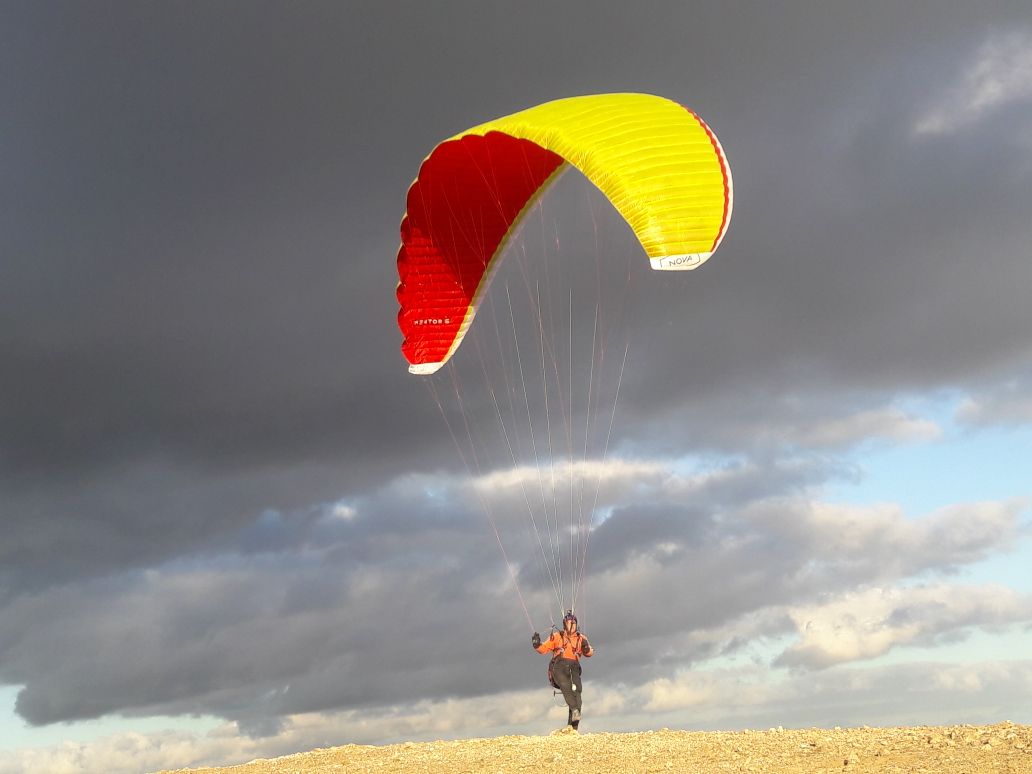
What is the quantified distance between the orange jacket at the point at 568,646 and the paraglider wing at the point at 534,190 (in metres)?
6.35

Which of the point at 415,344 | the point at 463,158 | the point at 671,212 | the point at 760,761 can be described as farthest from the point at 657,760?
the point at 463,158

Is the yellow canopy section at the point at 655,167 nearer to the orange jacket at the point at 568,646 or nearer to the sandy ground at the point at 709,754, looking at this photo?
the sandy ground at the point at 709,754

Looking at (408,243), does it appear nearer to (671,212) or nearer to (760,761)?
(671,212)

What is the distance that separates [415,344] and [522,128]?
6748 millimetres

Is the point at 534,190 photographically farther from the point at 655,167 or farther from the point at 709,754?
the point at 709,754

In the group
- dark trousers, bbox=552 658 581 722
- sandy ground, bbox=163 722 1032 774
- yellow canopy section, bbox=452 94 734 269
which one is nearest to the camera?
yellow canopy section, bbox=452 94 734 269

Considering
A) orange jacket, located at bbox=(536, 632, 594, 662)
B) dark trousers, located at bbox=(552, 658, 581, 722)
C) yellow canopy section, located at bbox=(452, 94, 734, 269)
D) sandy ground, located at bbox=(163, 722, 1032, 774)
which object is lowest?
sandy ground, located at bbox=(163, 722, 1032, 774)

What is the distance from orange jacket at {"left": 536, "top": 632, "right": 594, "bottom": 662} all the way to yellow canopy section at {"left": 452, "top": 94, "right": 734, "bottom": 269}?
906 cm

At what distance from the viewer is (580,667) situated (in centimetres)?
2459

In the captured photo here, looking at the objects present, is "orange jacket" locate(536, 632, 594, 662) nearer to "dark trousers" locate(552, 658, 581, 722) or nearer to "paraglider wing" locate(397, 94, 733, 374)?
"dark trousers" locate(552, 658, 581, 722)

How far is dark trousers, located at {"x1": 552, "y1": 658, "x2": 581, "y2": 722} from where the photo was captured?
2434cm

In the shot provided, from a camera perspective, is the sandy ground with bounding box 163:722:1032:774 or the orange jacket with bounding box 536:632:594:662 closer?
the sandy ground with bounding box 163:722:1032:774

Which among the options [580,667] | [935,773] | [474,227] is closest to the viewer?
[935,773]

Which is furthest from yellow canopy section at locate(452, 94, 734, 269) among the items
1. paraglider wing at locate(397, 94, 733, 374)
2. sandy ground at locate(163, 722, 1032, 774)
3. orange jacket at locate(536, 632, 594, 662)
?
orange jacket at locate(536, 632, 594, 662)
